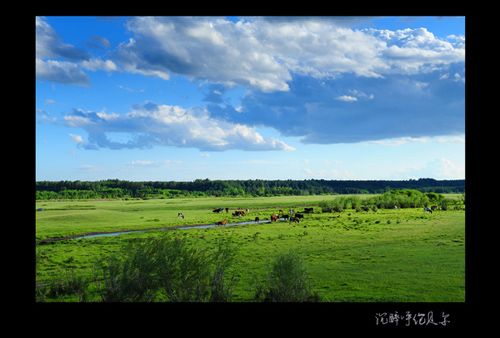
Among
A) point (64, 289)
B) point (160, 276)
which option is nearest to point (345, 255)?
point (160, 276)

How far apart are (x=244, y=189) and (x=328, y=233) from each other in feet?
155

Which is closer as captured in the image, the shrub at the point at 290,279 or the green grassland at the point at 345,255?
the shrub at the point at 290,279
